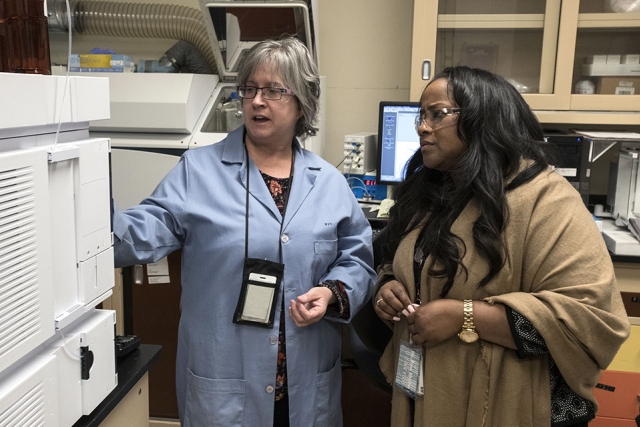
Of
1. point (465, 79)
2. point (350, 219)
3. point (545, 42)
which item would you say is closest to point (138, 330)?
point (350, 219)

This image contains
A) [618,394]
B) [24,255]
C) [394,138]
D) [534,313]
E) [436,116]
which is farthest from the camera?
[394,138]

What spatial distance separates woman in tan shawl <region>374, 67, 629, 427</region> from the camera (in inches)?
44.5

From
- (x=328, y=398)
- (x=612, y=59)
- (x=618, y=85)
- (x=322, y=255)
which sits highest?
(x=612, y=59)

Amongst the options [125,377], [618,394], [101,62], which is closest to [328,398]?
[125,377]

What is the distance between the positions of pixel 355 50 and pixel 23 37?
2.07 m

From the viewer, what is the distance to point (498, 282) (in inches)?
46.6

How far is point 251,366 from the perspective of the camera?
1334mm

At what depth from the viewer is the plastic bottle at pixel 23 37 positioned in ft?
2.96

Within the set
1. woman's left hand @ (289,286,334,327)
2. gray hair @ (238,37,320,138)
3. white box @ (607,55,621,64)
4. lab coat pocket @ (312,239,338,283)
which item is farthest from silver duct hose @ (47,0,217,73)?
white box @ (607,55,621,64)

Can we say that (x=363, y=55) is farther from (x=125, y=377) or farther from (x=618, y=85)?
(x=125, y=377)

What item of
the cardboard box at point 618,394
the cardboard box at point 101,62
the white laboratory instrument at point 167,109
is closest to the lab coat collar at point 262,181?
the white laboratory instrument at point 167,109

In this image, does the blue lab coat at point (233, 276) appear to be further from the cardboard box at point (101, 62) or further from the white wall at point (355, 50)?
the white wall at point (355, 50)

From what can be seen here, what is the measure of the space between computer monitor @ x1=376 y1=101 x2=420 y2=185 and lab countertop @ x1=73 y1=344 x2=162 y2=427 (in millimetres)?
1449

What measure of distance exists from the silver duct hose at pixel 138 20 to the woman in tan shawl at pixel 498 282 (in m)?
1.59
